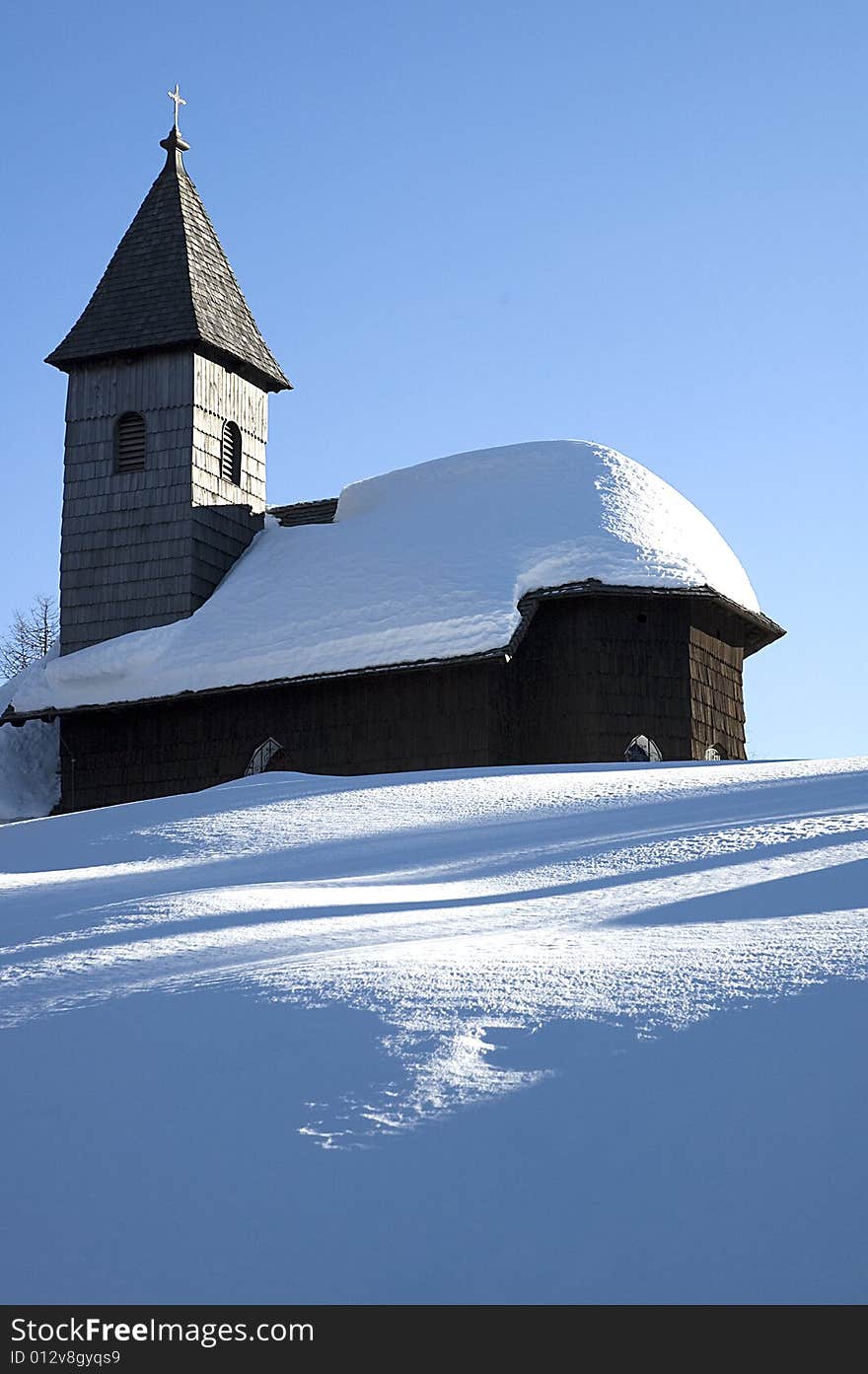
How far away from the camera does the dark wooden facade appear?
20.7 meters

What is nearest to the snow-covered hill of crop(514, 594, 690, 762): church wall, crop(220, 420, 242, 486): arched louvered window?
crop(514, 594, 690, 762): church wall

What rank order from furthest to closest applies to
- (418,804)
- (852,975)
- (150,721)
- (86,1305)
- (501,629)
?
(150,721), (501,629), (418,804), (852,975), (86,1305)

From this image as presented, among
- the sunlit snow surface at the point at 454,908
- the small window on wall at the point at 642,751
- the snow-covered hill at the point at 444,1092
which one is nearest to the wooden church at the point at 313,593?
the small window on wall at the point at 642,751

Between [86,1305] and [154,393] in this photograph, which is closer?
[86,1305]

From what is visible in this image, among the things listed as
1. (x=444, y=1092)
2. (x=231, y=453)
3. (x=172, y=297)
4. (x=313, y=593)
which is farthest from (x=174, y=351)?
(x=444, y=1092)

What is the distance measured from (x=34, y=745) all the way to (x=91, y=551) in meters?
3.56

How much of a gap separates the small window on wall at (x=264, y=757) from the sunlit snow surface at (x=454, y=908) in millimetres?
8527

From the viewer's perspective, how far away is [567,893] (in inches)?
336

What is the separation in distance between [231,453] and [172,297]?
2948 mm

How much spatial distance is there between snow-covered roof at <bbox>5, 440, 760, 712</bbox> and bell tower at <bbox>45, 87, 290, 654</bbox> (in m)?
0.98

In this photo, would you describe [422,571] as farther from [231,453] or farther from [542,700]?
[231,453]

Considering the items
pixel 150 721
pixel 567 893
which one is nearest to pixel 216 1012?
pixel 567 893

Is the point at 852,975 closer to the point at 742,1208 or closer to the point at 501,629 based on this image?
the point at 742,1208

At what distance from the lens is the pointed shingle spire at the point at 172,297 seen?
85.3 ft
